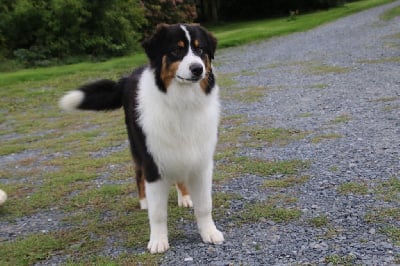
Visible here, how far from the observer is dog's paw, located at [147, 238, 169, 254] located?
405 centimetres

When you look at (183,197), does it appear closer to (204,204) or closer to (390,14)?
(204,204)

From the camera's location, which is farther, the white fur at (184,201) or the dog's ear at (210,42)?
the white fur at (184,201)

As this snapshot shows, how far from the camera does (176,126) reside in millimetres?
3916

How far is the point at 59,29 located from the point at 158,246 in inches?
655

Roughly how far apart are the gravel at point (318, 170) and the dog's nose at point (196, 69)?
147cm

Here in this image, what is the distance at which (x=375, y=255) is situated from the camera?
360 cm

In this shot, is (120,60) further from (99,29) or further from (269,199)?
(269,199)

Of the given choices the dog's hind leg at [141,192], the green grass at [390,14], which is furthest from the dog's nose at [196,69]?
the green grass at [390,14]

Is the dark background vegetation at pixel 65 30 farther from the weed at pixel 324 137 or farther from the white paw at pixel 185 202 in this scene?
the white paw at pixel 185 202

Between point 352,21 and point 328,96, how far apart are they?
685 inches

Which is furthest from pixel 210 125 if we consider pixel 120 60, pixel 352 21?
pixel 352 21

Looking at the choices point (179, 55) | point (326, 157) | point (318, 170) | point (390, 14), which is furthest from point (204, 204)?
point (390, 14)

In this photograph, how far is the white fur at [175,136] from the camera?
3867mm

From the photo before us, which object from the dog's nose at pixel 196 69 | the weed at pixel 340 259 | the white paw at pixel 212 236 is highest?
the dog's nose at pixel 196 69
